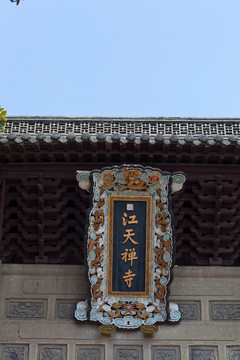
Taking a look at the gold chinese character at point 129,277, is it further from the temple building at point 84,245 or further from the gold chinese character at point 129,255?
the temple building at point 84,245

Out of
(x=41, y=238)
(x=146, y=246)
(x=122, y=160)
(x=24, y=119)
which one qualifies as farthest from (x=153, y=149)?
(x=24, y=119)

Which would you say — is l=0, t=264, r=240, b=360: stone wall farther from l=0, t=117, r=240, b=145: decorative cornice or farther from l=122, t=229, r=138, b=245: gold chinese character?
l=0, t=117, r=240, b=145: decorative cornice

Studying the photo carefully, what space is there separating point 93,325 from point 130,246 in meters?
1.03

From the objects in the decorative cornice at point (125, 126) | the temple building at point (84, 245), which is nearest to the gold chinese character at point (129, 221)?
the temple building at point (84, 245)

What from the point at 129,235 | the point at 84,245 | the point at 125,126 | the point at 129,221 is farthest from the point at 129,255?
the point at 125,126

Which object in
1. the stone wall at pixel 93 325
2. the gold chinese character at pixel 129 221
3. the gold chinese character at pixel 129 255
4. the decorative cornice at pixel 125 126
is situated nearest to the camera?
the stone wall at pixel 93 325

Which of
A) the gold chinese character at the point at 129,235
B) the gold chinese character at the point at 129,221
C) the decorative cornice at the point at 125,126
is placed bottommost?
the gold chinese character at the point at 129,235

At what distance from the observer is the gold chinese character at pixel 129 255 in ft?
29.6

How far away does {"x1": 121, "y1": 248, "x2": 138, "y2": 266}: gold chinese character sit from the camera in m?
9.03

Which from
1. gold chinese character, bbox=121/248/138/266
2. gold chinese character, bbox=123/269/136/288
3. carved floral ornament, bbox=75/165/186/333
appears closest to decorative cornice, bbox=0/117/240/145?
carved floral ornament, bbox=75/165/186/333

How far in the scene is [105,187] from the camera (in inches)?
362

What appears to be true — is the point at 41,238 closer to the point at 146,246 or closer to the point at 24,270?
the point at 24,270

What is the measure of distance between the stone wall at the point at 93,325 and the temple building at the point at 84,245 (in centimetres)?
1

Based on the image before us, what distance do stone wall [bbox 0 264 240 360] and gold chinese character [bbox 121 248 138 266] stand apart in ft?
1.99
